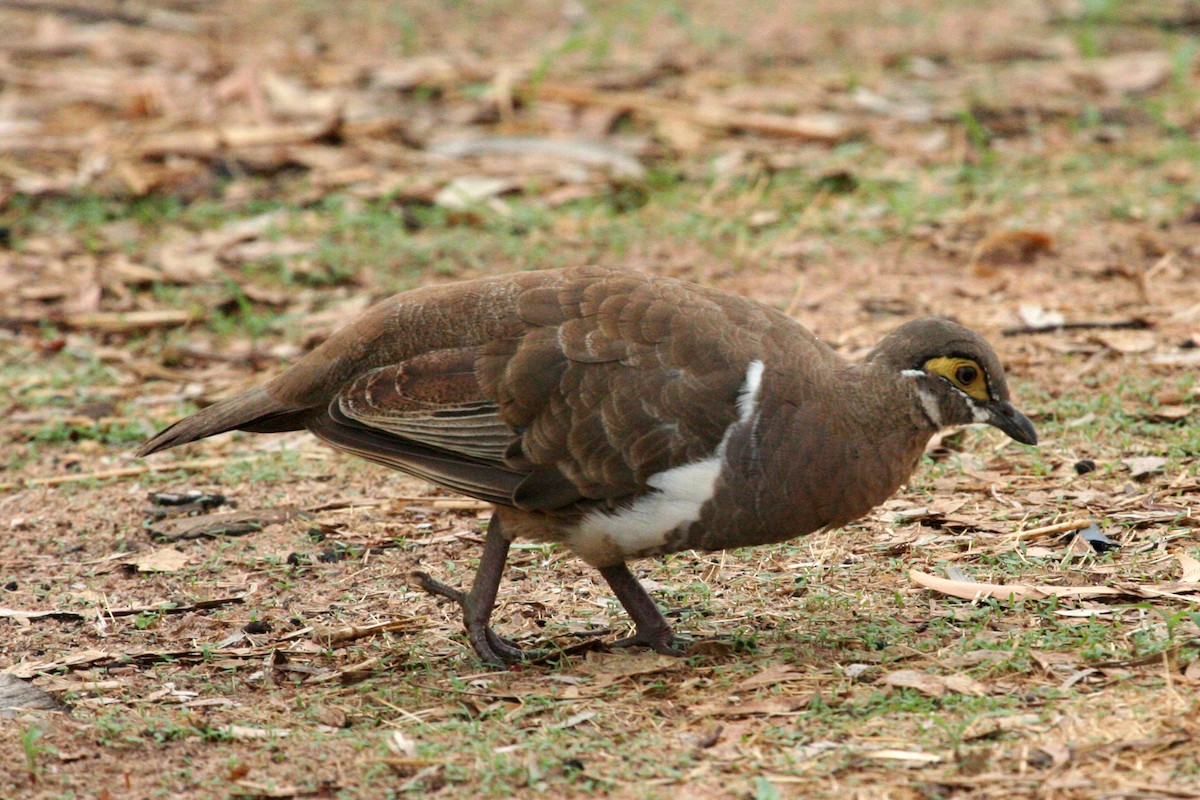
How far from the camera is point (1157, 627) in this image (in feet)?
15.2

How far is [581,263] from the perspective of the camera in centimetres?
831

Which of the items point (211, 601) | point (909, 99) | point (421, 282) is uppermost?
point (909, 99)

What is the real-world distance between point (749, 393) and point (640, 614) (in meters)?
0.84

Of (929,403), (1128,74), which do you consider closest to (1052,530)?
(929,403)

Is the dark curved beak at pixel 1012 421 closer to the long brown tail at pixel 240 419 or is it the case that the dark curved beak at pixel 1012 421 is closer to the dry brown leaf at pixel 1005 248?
the long brown tail at pixel 240 419

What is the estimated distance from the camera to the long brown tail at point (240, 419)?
5301 mm

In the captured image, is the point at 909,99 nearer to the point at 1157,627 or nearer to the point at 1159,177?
the point at 1159,177

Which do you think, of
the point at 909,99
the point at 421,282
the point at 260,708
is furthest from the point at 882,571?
the point at 909,99

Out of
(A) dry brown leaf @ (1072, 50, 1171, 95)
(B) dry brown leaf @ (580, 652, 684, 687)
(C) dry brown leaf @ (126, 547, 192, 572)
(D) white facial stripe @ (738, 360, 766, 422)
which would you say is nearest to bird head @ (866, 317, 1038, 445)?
(D) white facial stripe @ (738, 360, 766, 422)

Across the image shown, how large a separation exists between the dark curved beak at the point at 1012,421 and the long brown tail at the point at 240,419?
2346mm

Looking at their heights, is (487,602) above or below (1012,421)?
below

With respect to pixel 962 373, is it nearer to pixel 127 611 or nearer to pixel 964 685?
pixel 964 685

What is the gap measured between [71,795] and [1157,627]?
3.20 meters

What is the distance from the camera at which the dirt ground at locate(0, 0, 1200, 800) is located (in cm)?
431
